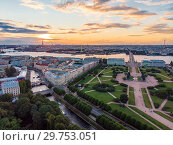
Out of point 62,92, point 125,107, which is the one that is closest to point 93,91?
point 62,92

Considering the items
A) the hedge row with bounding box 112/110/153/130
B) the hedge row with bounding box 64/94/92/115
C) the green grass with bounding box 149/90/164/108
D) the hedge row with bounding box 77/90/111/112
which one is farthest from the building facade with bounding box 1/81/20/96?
the green grass with bounding box 149/90/164/108

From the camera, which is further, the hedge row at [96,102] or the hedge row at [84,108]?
the hedge row at [96,102]

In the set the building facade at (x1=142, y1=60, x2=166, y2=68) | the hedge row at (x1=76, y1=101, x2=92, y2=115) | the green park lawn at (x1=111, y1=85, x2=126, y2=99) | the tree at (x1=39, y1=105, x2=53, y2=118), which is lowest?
the hedge row at (x1=76, y1=101, x2=92, y2=115)

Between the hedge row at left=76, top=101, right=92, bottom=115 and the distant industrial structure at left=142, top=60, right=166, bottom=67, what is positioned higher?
the distant industrial structure at left=142, top=60, right=166, bottom=67

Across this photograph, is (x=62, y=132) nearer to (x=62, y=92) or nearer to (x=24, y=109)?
(x=24, y=109)

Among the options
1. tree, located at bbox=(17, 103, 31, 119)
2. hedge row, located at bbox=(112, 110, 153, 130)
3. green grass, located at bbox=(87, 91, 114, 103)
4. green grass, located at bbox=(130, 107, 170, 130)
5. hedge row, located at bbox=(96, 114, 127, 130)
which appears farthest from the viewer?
green grass, located at bbox=(87, 91, 114, 103)

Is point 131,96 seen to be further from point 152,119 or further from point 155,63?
point 155,63

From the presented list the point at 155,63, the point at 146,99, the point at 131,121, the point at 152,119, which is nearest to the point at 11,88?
the point at 131,121

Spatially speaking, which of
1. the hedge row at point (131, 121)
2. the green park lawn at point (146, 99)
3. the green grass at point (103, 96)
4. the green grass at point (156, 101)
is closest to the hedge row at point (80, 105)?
the hedge row at point (131, 121)

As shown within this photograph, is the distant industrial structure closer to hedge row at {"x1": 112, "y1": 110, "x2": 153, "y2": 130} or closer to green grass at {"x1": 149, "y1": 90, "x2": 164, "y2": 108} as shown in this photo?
green grass at {"x1": 149, "y1": 90, "x2": 164, "y2": 108}

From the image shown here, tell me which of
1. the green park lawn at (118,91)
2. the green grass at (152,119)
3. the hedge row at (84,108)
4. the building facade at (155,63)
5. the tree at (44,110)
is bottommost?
the green grass at (152,119)

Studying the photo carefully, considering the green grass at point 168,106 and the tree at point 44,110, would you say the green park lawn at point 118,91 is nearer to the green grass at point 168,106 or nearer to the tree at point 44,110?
the green grass at point 168,106
